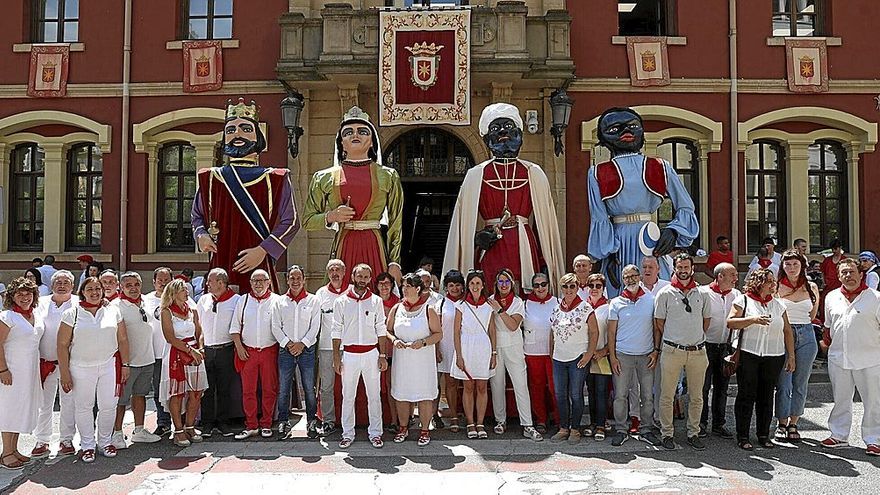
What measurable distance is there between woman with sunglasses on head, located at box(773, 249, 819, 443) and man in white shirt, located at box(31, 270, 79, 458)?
5.55 metres

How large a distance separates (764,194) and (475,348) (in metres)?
9.22

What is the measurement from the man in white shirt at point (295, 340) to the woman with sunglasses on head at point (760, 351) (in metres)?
3.36

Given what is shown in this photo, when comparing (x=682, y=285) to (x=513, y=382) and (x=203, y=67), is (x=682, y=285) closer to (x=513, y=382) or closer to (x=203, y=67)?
(x=513, y=382)

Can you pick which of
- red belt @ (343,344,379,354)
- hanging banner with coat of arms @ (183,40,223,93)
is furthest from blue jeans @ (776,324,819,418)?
hanging banner with coat of arms @ (183,40,223,93)

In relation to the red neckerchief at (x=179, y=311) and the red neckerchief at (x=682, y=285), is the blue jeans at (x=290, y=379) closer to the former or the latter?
the red neckerchief at (x=179, y=311)

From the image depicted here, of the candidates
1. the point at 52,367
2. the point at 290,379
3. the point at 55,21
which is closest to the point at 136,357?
the point at 52,367


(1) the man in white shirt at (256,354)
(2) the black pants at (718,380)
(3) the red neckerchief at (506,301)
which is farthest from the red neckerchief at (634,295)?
(1) the man in white shirt at (256,354)

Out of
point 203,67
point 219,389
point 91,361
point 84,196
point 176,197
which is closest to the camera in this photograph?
point 91,361

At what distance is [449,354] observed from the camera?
21.4 ft

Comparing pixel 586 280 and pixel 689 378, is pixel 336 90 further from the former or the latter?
pixel 689 378

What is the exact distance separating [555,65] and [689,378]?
7189 millimetres

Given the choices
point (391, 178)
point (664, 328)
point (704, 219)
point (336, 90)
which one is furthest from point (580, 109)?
point (664, 328)

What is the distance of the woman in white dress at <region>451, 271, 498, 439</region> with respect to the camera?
249 inches

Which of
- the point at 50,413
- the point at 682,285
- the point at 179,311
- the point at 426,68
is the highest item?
the point at 426,68
